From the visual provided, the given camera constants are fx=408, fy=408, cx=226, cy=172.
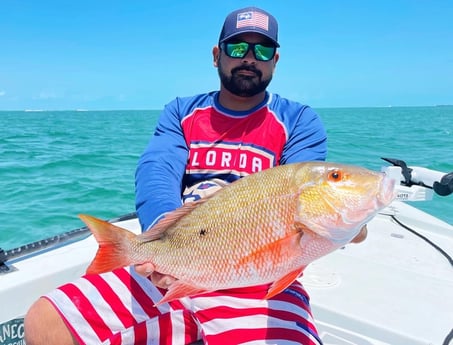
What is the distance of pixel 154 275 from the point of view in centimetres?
158

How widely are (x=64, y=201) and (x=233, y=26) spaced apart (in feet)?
24.4

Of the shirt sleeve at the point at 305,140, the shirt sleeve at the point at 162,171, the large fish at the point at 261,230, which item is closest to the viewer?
the large fish at the point at 261,230

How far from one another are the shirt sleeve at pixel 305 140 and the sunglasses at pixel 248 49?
36 centimetres

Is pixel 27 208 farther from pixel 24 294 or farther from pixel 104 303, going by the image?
pixel 104 303

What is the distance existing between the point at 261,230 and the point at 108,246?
22.9 inches

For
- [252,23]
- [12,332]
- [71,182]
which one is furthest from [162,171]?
[71,182]

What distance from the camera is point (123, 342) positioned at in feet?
5.86

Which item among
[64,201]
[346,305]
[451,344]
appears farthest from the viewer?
[64,201]

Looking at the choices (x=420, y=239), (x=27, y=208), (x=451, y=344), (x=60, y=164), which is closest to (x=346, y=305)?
(x=451, y=344)

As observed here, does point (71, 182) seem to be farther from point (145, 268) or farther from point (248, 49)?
point (145, 268)

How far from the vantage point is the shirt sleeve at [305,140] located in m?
2.10

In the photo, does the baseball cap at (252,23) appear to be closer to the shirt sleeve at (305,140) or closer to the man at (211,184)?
the man at (211,184)

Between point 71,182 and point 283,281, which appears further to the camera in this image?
point 71,182

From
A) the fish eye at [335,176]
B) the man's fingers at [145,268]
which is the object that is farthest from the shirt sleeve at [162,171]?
the fish eye at [335,176]
